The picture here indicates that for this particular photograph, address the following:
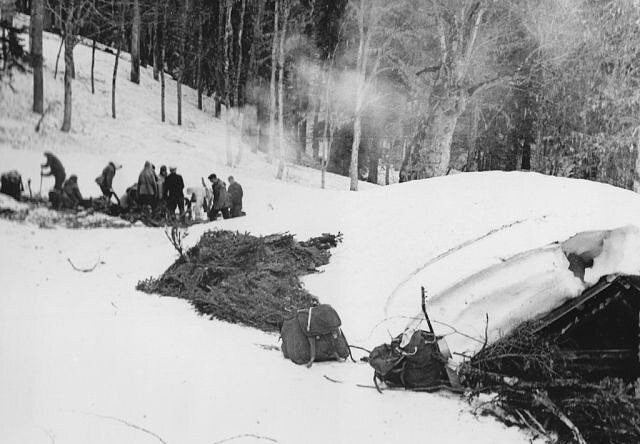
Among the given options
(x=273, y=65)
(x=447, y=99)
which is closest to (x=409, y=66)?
(x=273, y=65)

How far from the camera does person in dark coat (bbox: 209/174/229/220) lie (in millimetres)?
7645

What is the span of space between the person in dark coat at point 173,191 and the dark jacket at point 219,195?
54 cm

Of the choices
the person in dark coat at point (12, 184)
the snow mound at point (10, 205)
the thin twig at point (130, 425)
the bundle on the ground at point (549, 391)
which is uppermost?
the person in dark coat at point (12, 184)

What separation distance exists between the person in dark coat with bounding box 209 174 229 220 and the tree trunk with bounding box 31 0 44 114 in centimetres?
350

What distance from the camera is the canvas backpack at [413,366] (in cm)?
391

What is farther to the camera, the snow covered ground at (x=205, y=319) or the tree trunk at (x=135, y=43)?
the tree trunk at (x=135, y=43)

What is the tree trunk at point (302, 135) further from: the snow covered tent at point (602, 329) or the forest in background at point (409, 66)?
the snow covered tent at point (602, 329)

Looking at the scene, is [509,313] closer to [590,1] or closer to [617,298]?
[617,298]

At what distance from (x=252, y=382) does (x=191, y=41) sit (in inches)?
419

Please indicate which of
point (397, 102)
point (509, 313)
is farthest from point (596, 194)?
point (397, 102)

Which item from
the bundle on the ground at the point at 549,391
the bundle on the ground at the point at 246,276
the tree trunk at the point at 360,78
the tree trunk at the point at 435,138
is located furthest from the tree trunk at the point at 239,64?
the bundle on the ground at the point at 549,391

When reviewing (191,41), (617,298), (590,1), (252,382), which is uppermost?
(590,1)

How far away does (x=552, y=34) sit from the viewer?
37.8ft

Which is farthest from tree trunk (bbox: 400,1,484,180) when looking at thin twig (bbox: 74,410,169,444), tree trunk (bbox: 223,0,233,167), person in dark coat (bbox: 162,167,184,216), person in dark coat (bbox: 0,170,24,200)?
thin twig (bbox: 74,410,169,444)
